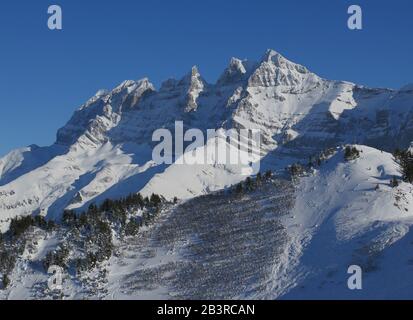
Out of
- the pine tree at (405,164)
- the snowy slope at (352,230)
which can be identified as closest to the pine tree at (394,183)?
the snowy slope at (352,230)

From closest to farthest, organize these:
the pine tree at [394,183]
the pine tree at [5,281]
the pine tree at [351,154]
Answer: the pine tree at [5,281] → the pine tree at [394,183] → the pine tree at [351,154]

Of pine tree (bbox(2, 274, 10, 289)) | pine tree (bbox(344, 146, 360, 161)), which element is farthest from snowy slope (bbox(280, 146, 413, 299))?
pine tree (bbox(2, 274, 10, 289))

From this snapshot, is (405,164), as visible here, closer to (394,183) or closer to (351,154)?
(351,154)

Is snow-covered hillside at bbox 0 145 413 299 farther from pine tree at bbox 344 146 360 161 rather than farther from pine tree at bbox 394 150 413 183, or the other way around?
pine tree at bbox 394 150 413 183

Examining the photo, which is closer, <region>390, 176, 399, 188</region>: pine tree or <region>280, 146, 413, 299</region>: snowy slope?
<region>280, 146, 413, 299</region>: snowy slope

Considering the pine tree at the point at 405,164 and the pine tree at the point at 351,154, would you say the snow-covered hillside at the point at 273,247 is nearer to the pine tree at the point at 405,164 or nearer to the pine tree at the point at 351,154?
the pine tree at the point at 351,154

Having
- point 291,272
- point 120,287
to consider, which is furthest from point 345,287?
point 120,287

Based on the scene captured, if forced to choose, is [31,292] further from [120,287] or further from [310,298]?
[310,298]

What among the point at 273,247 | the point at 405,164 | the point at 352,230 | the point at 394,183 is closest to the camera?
the point at 352,230

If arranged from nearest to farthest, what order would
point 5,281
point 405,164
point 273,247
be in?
point 5,281
point 273,247
point 405,164

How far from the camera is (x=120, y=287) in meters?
101

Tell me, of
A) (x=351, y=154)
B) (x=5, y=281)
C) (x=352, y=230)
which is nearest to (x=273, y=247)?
(x=352, y=230)

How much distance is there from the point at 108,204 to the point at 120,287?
116 feet

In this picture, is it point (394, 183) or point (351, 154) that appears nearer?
point (394, 183)
